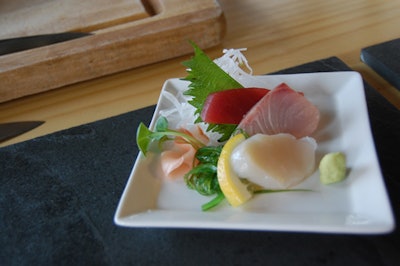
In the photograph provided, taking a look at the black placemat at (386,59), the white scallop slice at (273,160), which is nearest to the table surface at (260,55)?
the black placemat at (386,59)

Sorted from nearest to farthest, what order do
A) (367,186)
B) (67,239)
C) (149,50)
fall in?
(367,186) → (67,239) → (149,50)

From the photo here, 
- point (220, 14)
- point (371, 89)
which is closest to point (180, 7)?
point (220, 14)

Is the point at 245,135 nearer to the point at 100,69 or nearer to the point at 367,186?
the point at 367,186

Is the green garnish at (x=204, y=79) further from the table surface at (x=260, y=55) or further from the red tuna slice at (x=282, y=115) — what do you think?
the table surface at (x=260, y=55)

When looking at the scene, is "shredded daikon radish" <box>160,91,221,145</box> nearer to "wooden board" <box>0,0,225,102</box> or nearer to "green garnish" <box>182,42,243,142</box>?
"green garnish" <box>182,42,243,142</box>

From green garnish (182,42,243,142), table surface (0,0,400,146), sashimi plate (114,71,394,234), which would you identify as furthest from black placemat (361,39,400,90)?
green garnish (182,42,243,142)

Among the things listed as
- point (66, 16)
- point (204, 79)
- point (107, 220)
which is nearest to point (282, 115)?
point (204, 79)
